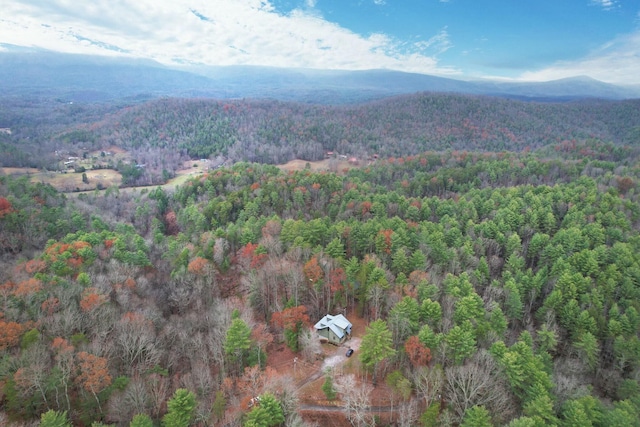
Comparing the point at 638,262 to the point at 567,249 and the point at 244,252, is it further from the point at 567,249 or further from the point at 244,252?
the point at 244,252

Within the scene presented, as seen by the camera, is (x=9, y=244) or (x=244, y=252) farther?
(x=9, y=244)

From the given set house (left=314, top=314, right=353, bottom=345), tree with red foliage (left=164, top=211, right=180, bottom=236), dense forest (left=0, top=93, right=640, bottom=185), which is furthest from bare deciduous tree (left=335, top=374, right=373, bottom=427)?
dense forest (left=0, top=93, right=640, bottom=185)

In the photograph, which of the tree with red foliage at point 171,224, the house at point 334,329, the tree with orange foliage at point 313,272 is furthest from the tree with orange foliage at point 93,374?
the tree with red foliage at point 171,224

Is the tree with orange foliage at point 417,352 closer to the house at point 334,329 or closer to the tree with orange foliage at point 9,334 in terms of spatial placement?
the house at point 334,329

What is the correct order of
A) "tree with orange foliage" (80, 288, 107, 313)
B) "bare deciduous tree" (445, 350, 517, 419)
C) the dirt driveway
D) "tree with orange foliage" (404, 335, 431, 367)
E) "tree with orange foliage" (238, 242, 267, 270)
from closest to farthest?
1. "bare deciduous tree" (445, 350, 517, 419)
2. "tree with orange foliage" (404, 335, 431, 367)
3. the dirt driveway
4. "tree with orange foliage" (80, 288, 107, 313)
5. "tree with orange foliage" (238, 242, 267, 270)

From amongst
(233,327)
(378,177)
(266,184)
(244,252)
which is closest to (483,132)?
(378,177)

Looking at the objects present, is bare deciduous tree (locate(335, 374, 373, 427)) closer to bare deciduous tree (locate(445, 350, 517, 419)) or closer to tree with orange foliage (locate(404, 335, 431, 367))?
tree with orange foliage (locate(404, 335, 431, 367))
